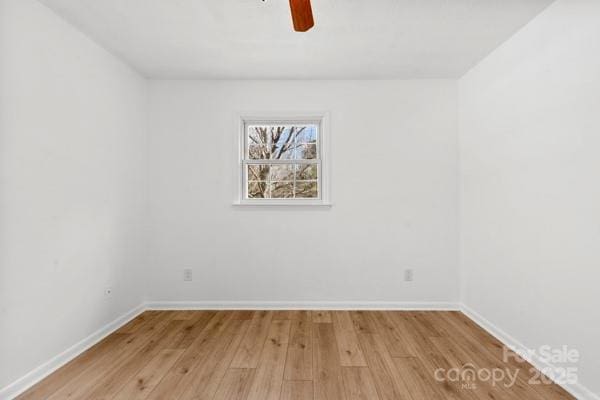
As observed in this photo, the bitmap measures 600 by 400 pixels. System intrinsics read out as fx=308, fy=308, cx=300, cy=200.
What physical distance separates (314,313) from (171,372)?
1478 millimetres

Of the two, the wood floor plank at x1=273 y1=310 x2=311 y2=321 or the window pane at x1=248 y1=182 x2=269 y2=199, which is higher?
the window pane at x1=248 y1=182 x2=269 y2=199

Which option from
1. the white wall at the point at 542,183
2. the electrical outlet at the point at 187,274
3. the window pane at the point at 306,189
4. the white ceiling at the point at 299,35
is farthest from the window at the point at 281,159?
the white wall at the point at 542,183

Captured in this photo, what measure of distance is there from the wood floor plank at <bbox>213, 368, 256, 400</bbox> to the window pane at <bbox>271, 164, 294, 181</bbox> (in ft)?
6.36

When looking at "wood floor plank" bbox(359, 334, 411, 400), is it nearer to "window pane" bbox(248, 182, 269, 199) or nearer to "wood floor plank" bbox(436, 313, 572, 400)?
"wood floor plank" bbox(436, 313, 572, 400)

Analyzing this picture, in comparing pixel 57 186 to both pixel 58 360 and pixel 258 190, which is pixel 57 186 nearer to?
pixel 58 360

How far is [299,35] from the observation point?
242 centimetres

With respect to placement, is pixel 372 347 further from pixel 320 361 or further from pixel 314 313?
pixel 314 313

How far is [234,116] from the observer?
3322mm

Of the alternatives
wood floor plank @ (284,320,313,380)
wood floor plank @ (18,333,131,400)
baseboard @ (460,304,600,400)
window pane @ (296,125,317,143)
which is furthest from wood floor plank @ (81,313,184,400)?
baseboard @ (460,304,600,400)

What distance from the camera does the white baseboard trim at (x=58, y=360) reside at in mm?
1845

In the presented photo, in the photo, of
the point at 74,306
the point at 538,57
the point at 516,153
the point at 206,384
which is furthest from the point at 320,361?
the point at 538,57

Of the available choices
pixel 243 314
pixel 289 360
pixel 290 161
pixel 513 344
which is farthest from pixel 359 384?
pixel 290 161

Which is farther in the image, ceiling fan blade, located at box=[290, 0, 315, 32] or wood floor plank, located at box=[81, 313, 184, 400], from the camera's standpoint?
wood floor plank, located at box=[81, 313, 184, 400]

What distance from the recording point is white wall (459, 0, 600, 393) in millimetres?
1773
